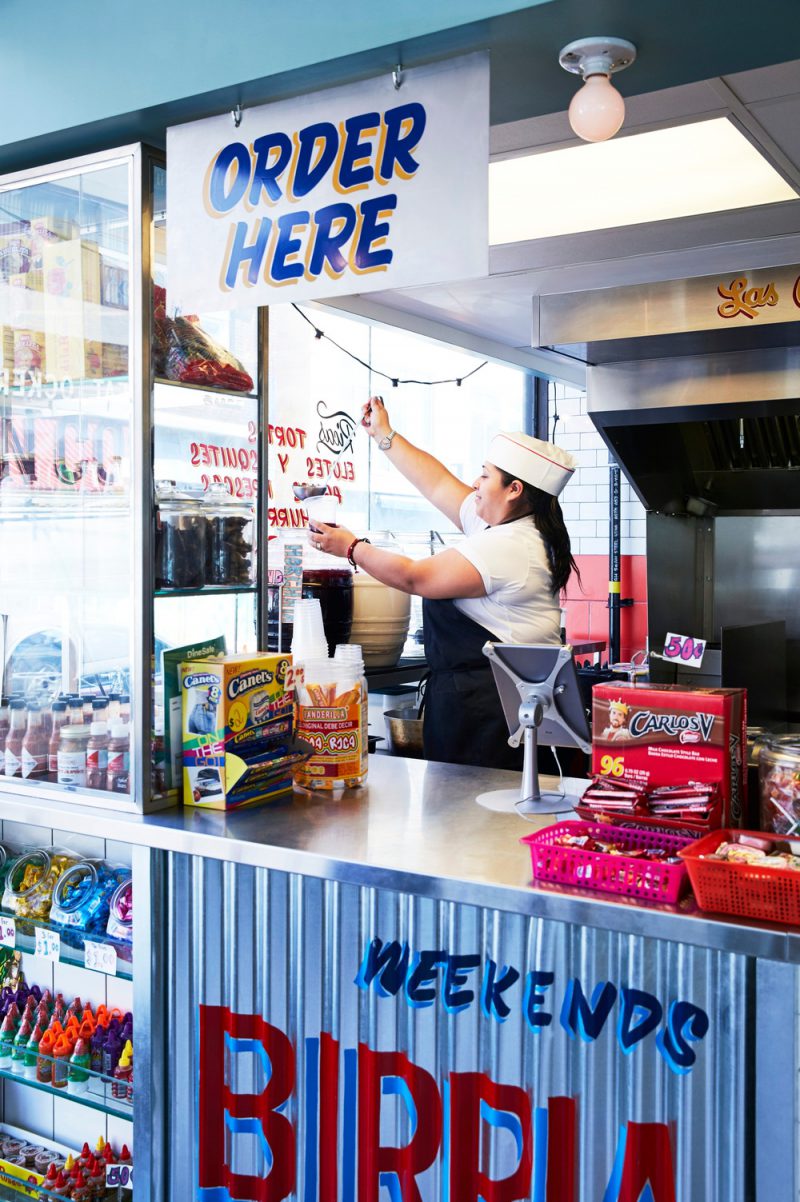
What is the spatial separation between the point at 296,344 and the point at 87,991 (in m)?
3.40

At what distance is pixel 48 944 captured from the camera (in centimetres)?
245

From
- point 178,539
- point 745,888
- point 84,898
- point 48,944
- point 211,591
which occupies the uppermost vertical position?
point 178,539

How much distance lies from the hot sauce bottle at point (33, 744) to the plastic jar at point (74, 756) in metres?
0.13

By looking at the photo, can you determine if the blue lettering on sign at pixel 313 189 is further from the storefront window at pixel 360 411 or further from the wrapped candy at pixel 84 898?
the storefront window at pixel 360 411

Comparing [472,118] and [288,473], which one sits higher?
[472,118]

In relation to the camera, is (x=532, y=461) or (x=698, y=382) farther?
(x=698, y=382)

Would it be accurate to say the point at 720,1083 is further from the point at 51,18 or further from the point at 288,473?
the point at 288,473

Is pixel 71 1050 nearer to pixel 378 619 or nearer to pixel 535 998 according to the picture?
pixel 535 998

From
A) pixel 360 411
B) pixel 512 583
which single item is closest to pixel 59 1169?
pixel 512 583

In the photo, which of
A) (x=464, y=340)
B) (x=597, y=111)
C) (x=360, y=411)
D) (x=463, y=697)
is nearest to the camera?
(x=597, y=111)

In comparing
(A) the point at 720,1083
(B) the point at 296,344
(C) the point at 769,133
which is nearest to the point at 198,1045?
(A) the point at 720,1083

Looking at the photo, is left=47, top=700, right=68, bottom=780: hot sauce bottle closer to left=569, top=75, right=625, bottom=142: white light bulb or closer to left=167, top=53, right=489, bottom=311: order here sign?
left=167, top=53, right=489, bottom=311: order here sign

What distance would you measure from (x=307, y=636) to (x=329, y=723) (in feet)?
0.77

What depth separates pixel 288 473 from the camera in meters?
5.09
